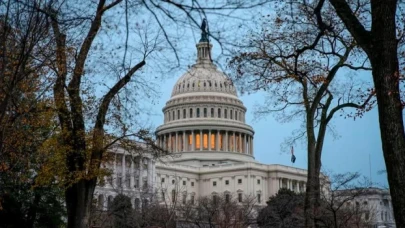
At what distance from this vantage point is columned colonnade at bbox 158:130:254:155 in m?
140

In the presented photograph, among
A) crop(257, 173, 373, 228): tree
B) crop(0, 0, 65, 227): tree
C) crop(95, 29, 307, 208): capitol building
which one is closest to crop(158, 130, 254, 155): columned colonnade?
crop(95, 29, 307, 208): capitol building

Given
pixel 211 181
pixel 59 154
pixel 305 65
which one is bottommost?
pixel 59 154

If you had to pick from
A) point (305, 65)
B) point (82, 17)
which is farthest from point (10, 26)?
point (305, 65)

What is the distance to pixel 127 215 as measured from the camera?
51.2 meters

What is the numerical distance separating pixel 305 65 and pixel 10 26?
10131 millimetres

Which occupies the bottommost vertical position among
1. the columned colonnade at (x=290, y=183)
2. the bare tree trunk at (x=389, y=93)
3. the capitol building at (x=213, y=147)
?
the bare tree trunk at (x=389, y=93)

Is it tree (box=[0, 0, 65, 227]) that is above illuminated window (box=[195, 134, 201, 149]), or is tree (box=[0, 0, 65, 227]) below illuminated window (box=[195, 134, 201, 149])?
below

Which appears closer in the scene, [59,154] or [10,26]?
[10,26]

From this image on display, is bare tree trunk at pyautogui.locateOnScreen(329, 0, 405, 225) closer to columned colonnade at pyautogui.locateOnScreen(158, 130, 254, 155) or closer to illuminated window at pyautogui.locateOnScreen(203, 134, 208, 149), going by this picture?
columned colonnade at pyautogui.locateOnScreen(158, 130, 254, 155)

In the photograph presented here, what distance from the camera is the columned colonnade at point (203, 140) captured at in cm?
14050

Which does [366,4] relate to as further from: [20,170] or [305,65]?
[20,170]

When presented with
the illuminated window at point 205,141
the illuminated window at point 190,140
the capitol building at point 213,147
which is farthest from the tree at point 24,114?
the illuminated window at point 205,141

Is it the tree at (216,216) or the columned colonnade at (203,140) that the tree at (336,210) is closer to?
the tree at (216,216)

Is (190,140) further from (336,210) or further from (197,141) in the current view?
(336,210)
